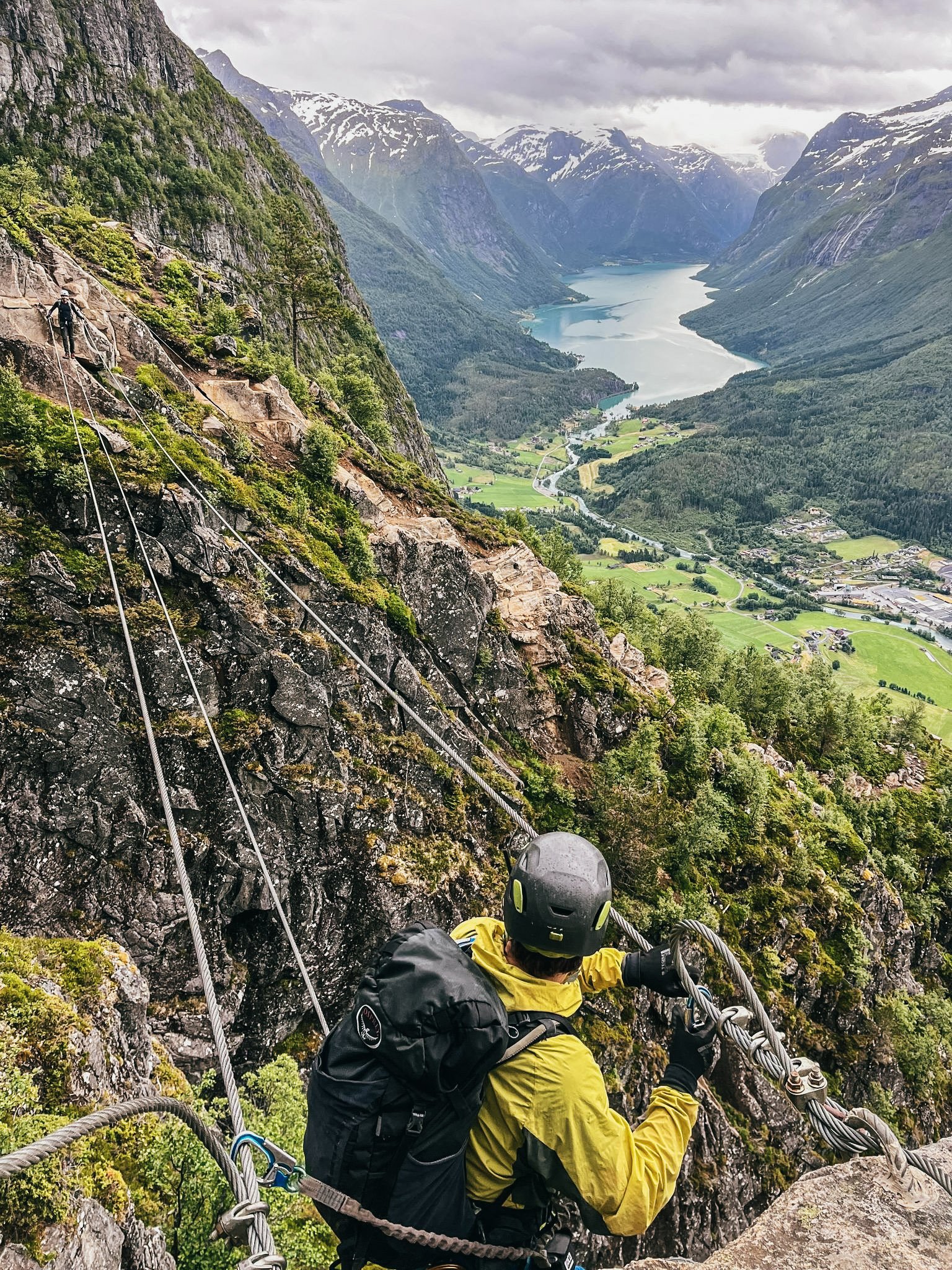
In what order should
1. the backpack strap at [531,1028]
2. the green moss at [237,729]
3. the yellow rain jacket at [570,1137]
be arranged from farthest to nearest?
the green moss at [237,729], the backpack strap at [531,1028], the yellow rain jacket at [570,1137]

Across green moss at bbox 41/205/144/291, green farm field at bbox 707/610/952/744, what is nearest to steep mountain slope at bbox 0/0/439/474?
green moss at bbox 41/205/144/291

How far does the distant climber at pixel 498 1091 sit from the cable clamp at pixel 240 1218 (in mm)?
622

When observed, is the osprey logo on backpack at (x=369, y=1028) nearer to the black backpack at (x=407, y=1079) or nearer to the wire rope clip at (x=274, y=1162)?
the black backpack at (x=407, y=1079)

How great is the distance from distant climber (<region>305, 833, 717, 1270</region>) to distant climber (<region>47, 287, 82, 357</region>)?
21655 mm

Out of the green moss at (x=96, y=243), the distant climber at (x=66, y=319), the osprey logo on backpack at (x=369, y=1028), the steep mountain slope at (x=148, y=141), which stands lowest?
the osprey logo on backpack at (x=369, y=1028)

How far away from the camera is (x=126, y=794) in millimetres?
14531

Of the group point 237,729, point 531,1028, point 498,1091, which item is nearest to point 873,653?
point 237,729

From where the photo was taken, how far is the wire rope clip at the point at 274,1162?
208 inches

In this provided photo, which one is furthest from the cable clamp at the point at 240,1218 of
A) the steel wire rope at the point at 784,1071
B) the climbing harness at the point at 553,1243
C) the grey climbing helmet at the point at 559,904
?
the steel wire rope at the point at 784,1071

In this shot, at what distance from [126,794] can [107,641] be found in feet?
11.8

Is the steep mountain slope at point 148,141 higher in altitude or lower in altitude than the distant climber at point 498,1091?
higher

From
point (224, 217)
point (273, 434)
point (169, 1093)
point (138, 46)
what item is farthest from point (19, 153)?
point (169, 1093)

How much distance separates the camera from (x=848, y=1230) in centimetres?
629

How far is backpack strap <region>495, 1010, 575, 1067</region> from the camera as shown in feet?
14.7
